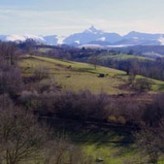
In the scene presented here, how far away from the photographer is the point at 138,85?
110062 millimetres

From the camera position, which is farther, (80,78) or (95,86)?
(80,78)

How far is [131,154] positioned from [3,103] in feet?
85.7

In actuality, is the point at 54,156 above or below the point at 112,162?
above

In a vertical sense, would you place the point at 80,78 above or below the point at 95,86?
above

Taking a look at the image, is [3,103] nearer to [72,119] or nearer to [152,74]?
[72,119]

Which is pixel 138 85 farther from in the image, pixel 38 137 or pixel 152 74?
pixel 38 137

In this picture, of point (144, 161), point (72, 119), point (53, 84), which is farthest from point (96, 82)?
point (144, 161)

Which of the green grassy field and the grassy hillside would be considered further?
the grassy hillside

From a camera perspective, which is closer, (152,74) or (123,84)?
(123,84)

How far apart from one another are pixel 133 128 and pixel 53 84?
1275 inches

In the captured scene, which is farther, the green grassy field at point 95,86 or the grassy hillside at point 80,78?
the grassy hillside at point 80,78

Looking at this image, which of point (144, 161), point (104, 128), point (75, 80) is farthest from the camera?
point (75, 80)

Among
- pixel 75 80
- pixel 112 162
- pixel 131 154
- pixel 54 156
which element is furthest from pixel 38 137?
pixel 75 80

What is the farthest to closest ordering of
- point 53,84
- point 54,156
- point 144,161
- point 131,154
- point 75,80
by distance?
point 75,80
point 53,84
point 131,154
point 144,161
point 54,156
